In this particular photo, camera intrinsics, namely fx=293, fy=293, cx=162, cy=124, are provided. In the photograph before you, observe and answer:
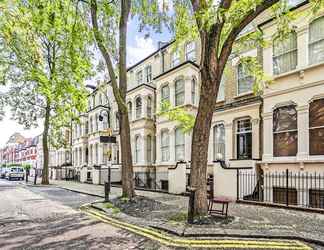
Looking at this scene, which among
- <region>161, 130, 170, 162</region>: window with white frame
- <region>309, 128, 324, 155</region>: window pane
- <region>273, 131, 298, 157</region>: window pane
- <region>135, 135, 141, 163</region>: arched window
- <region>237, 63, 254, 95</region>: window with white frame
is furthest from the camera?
<region>135, 135, 141, 163</region>: arched window

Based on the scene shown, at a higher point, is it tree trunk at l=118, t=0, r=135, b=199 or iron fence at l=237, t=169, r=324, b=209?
tree trunk at l=118, t=0, r=135, b=199

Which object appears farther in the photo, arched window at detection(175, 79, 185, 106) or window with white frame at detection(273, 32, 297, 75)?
arched window at detection(175, 79, 185, 106)

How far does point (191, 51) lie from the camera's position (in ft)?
68.2

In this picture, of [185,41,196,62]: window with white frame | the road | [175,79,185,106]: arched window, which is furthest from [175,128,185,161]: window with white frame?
the road

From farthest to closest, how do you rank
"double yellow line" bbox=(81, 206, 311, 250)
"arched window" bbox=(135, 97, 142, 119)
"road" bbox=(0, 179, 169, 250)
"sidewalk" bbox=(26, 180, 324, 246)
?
"arched window" bbox=(135, 97, 142, 119)
"sidewalk" bbox=(26, 180, 324, 246)
"road" bbox=(0, 179, 169, 250)
"double yellow line" bbox=(81, 206, 311, 250)

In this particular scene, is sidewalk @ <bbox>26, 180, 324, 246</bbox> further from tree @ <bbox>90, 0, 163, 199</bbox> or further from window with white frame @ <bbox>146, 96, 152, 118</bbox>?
window with white frame @ <bbox>146, 96, 152, 118</bbox>

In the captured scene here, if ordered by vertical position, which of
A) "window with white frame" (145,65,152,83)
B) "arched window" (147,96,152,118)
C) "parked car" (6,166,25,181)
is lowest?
"parked car" (6,166,25,181)

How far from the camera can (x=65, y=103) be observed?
1121 cm

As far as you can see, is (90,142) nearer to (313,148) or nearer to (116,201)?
(116,201)

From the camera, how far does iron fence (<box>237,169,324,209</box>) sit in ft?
38.3

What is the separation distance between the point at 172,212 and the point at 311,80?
8190 mm

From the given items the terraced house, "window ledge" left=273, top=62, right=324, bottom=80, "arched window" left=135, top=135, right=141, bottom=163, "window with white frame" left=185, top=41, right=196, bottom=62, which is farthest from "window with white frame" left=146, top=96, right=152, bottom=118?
"window ledge" left=273, top=62, right=324, bottom=80

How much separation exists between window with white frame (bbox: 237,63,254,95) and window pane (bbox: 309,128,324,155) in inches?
190

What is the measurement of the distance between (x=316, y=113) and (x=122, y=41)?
884cm
